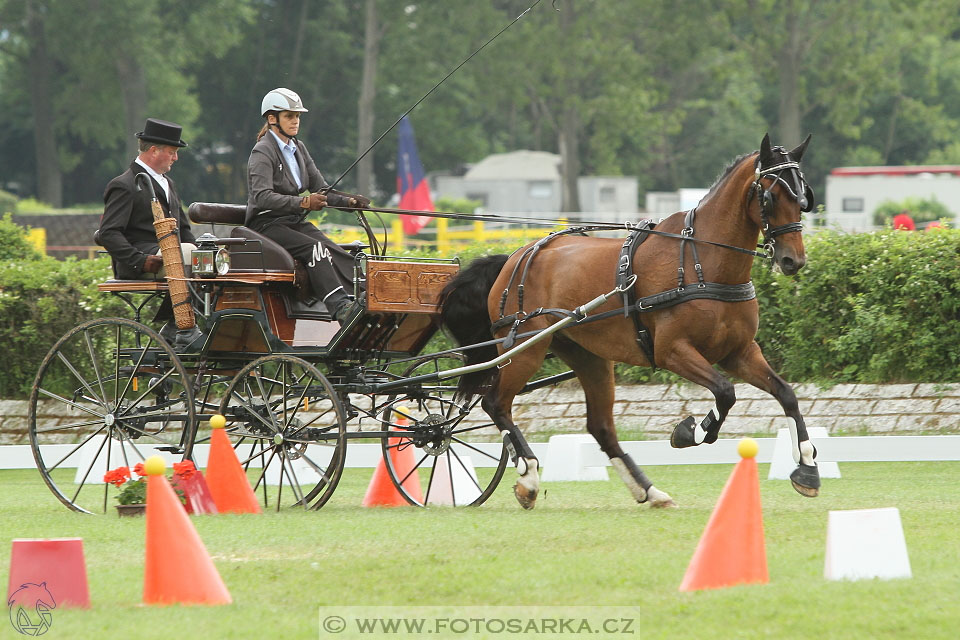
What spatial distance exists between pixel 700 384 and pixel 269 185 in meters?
3.11


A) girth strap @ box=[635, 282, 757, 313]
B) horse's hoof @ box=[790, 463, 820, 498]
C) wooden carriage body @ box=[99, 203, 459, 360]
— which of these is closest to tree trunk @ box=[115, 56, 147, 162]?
wooden carriage body @ box=[99, 203, 459, 360]

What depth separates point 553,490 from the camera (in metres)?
9.86

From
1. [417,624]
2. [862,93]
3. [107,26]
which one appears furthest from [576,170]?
[417,624]

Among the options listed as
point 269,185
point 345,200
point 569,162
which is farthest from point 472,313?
point 569,162

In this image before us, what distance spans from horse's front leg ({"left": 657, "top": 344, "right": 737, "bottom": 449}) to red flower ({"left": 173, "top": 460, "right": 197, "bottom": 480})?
2892 millimetres

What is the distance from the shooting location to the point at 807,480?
297 inches

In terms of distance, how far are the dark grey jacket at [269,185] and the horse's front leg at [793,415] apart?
3.01 m

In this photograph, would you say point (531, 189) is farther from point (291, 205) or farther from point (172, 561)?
point (172, 561)

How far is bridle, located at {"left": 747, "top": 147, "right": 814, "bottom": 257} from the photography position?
762 centimetres

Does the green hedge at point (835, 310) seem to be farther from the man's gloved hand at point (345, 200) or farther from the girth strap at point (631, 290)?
the man's gloved hand at point (345, 200)

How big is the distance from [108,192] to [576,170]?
43808 millimetres

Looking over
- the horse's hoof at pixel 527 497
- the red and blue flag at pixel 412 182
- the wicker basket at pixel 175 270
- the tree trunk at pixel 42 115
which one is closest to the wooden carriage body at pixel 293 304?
the wicker basket at pixel 175 270

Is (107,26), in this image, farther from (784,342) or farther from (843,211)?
(784,342)

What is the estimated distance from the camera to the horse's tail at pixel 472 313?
29.6 feet
